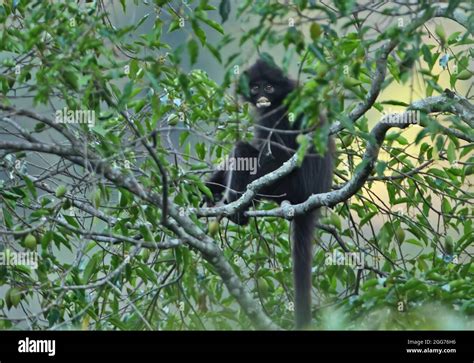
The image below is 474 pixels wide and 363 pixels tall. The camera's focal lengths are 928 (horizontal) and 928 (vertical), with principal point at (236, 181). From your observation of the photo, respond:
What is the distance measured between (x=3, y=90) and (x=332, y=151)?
2.03 m

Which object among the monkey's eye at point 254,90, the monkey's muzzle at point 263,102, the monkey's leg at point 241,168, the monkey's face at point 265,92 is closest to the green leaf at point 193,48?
the monkey's leg at point 241,168

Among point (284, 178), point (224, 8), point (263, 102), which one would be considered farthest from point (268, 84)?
point (224, 8)

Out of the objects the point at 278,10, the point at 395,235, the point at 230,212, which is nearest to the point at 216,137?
the point at 230,212

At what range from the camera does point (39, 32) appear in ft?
11.6

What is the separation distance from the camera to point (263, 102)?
6.03m

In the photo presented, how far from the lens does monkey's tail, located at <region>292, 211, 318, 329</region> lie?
4543 mm

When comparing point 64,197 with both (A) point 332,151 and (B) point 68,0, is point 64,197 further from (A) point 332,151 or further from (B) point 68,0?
(A) point 332,151

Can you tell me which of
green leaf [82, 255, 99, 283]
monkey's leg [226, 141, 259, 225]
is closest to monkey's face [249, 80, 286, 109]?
monkey's leg [226, 141, 259, 225]

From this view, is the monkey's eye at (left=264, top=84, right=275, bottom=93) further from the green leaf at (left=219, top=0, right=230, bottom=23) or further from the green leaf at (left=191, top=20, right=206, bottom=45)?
the green leaf at (left=219, top=0, right=230, bottom=23)

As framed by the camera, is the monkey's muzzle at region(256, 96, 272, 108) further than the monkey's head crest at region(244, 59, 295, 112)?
No

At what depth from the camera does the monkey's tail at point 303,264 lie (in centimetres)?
454

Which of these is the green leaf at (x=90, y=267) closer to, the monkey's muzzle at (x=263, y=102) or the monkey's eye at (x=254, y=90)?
the monkey's muzzle at (x=263, y=102)

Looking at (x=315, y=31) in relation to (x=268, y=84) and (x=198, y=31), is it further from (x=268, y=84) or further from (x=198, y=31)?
(x=268, y=84)

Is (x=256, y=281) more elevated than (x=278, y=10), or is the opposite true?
(x=278, y=10)
